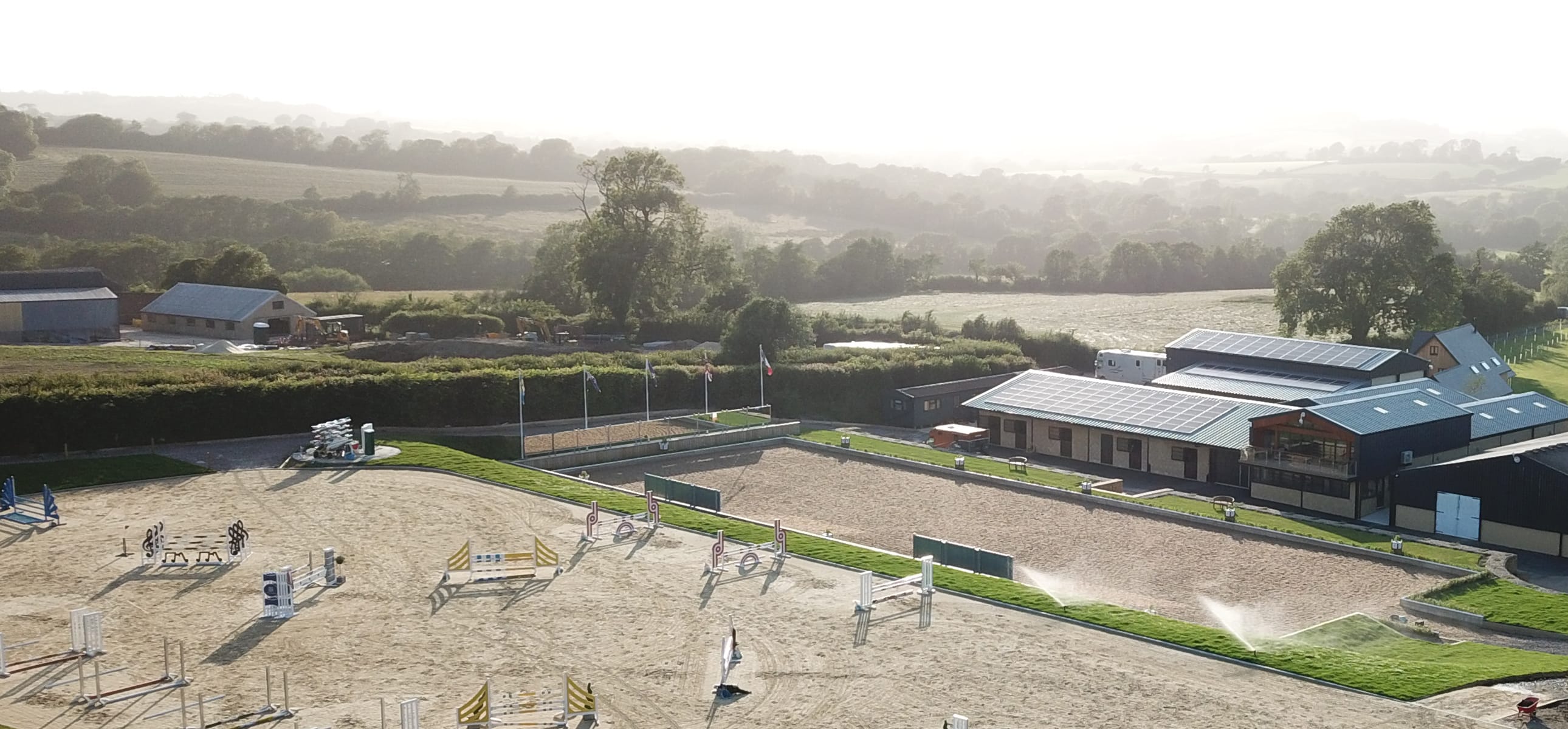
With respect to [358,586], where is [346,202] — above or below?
above

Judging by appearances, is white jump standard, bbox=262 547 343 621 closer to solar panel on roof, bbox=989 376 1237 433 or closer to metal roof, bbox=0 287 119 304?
solar panel on roof, bbox=989 376 1237 433

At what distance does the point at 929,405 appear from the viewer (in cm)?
5788

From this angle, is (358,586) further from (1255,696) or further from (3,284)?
(3,284)

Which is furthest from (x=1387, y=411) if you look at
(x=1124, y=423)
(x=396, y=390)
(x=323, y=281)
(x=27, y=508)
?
(x=323, y=281)

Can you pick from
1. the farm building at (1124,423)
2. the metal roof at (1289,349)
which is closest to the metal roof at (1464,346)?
Answer: the metal roof at (1289,349)

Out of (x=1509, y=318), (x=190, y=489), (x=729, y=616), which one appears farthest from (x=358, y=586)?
(x=1509, y=318)

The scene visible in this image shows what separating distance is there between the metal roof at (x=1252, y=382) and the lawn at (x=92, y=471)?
39364 mm

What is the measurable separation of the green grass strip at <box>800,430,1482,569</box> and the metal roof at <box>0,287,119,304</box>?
39.7 m

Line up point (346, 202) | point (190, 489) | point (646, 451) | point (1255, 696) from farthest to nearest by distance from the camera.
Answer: point (346, 202) < point (646, 451) < point (190, 489) < point (1255, 696)

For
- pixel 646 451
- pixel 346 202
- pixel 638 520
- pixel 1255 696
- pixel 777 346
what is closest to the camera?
pixel 1255 696

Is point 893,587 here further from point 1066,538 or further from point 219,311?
point 219,311

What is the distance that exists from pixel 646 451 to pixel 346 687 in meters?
24.4

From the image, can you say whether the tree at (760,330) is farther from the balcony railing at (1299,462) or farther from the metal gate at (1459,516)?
the metal gate at (1459,516)

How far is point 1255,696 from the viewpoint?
24.0m
